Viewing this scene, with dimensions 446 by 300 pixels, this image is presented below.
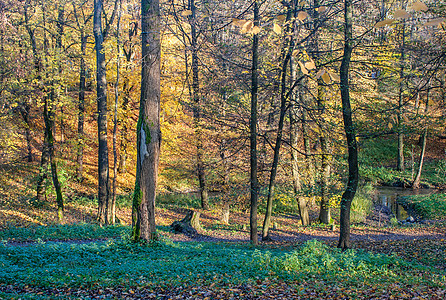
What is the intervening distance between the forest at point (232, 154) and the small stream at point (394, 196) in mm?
233

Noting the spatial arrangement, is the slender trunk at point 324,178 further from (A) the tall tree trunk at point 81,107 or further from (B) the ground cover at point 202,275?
(A) the tall tree trunk at point 81,107

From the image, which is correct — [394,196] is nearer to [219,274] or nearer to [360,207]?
[360,207]

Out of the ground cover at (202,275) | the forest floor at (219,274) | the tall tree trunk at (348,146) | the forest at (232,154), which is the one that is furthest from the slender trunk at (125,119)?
the tall tree trunk at (348,146)

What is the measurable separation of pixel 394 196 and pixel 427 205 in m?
3.49

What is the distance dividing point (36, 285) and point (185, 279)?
2416 mm

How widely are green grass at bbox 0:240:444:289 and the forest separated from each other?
5 centimetres

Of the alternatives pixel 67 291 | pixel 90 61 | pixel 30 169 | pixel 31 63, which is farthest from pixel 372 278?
pixel 30 169

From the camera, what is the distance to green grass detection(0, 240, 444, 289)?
18.3 ft

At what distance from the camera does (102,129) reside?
14.7 metres

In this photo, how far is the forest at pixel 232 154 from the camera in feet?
18.5

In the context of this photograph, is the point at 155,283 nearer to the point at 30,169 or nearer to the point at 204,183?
the point at 204,183

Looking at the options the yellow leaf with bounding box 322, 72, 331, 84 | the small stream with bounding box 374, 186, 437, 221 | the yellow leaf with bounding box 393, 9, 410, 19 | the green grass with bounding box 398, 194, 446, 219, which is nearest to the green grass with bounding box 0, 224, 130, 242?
the yellow leaf with bounding box 322, 72, 331, 84

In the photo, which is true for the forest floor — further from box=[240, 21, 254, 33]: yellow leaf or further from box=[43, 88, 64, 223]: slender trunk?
box=[43, 88, 64, 223]: slender trunk

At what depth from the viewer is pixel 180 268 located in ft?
21.0
